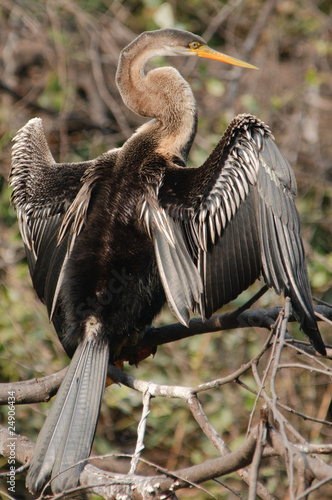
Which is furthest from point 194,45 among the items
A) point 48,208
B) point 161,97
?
point 48,208

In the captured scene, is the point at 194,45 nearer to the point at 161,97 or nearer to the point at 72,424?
the point at 161,97

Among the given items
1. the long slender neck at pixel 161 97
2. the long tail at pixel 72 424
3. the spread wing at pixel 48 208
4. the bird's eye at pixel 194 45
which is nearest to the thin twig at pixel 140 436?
the long tail at pixel 72 424

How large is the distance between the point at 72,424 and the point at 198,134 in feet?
9.81

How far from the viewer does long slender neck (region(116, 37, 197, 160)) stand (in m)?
2.49

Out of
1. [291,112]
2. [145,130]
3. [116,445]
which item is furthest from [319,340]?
[291,112]

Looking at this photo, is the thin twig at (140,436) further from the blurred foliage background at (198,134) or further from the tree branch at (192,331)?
the blurred foliage background at (198,134)

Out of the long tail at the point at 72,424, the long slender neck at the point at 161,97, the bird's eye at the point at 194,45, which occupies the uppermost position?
the bird's eye at the point at 194,45

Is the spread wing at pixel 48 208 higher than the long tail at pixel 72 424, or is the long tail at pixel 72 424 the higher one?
the spread wing at pixel 48 208

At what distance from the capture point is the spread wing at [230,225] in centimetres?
197

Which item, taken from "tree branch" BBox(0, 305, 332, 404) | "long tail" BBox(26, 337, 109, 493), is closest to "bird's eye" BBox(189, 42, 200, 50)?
"tree branch" BBox(0, 305, 332, 404)

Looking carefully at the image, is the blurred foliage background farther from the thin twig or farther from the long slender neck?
the thin twig

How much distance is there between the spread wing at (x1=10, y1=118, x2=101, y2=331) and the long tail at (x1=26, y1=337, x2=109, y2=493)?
0.28m

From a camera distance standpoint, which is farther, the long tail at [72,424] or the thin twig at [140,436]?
the long tail at [72,424]

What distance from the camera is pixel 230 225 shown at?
2057mm
